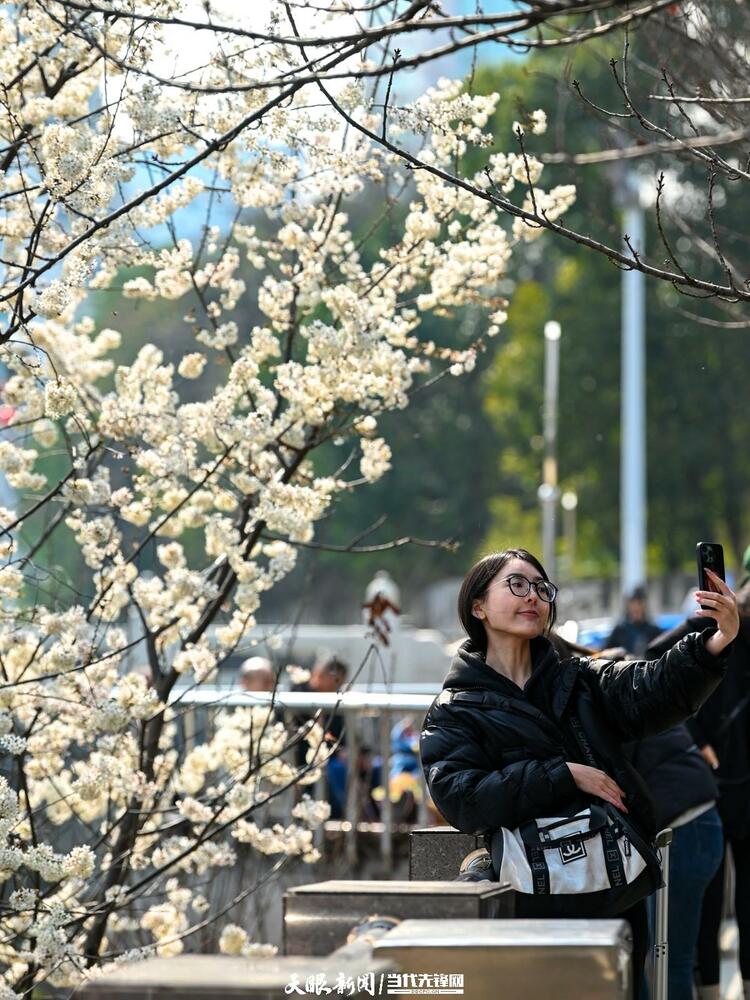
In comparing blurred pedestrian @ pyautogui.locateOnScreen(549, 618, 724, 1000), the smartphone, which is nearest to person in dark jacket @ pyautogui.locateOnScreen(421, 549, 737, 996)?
the smartphone

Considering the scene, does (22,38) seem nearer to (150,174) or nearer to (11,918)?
(150,174)

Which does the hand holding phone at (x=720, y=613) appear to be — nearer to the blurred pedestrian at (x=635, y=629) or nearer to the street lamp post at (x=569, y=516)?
the blurred pedestrian at (x=635, y=629)

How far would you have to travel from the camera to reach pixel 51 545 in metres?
7.59

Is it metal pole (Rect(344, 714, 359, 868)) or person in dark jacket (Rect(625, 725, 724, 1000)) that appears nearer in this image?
person in dark jacket (Rect(625, 725, 724, 1000))

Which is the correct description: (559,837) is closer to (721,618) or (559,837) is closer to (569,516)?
(721,618)

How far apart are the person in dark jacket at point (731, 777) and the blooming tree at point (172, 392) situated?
1.63 metres

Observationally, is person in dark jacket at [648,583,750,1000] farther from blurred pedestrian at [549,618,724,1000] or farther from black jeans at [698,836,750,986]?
blurred pedestrian at [549,618,724,1000]

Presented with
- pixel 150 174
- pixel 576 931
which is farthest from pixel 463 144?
pixel 576 931

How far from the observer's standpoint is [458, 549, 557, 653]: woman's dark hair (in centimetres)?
469

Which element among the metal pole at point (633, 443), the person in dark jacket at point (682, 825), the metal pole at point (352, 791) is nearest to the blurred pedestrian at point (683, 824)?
the person in dark jacket at point (682, 825)

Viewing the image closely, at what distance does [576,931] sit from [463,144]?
4141mm

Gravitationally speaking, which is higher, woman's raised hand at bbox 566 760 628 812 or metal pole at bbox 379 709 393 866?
metal pole at bbox 379 709 393 866

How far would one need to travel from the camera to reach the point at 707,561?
181 inches

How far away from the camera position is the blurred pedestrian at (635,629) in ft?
46.3
